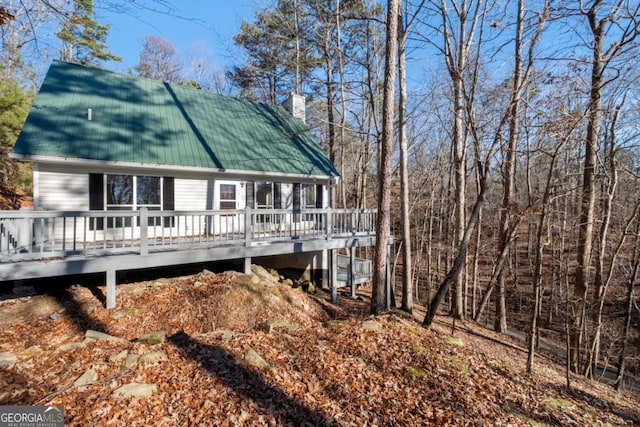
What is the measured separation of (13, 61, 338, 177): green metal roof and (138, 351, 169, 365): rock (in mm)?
6478

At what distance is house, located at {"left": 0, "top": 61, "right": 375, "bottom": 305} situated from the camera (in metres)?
6.82

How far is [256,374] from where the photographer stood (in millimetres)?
4109

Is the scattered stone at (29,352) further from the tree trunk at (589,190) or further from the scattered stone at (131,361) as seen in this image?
the tree trunk at (589,190)

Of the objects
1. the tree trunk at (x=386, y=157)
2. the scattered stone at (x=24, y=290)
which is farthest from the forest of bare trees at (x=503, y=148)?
the scattered stone at (x=24, y=290)

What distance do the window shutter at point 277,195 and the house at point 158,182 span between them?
0.14ft

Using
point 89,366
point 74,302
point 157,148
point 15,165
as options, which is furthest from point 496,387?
point 15,165

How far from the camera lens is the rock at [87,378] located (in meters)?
3.59

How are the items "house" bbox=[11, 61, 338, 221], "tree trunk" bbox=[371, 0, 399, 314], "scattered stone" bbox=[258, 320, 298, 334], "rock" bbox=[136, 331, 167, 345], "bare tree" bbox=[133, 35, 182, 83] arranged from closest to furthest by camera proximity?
"rock" bbox=[136, 331, 167, 345], "scattered stone" bbox=[258, 320, 298, 334], "tree trunk" bbox=[371, 0, 399, 314], "house" bbox=[11, 61, 338, 221], "bare tree" bbox=[133, 35, 182, 83]

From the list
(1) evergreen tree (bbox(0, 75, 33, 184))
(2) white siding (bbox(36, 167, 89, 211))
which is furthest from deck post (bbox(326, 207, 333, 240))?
(1) evergreen tree (bbox(0, 75, 33, 184))

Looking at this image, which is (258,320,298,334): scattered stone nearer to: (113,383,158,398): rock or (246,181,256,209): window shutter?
(113,383,158,398): rock

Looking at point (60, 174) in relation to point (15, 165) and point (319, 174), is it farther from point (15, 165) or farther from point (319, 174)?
point (15, 165)

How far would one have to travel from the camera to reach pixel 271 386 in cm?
392

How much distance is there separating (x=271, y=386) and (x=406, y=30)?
1112 centimetres

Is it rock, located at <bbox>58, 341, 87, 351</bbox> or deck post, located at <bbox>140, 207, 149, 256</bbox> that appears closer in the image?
rock, located at <bbox>58, 341, 87, 351</bbox>
